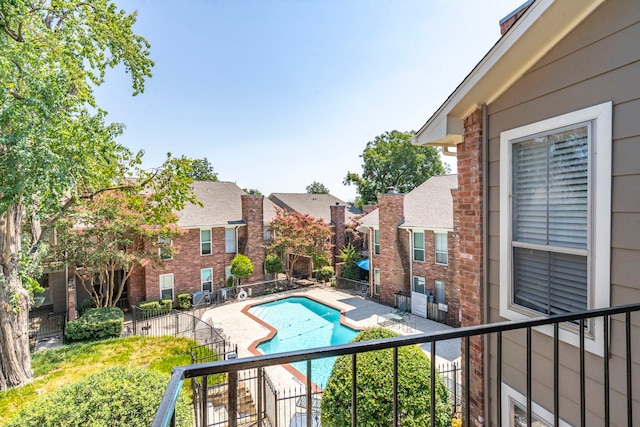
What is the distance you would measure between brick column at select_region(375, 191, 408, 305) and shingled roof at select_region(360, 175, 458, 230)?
60 cm

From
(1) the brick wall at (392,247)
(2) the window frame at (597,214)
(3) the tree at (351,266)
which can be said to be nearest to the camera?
(2) the window frame at (597,214)

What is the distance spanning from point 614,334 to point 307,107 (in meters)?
14.7

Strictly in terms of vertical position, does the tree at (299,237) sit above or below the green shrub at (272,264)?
above

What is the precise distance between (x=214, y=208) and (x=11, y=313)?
11.4 meters

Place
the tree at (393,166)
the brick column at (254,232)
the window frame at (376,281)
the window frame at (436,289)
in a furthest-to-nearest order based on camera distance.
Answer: the tree at (393,166), the brick column at (254,232), the window frame at (376,281), the window frame at (436,289)

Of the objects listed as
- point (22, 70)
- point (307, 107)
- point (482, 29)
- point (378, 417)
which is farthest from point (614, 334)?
point (307, 107)

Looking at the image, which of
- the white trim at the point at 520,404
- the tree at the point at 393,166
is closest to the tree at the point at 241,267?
the white trim at the point at 520,404

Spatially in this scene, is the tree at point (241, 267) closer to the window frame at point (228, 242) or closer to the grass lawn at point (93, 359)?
the window frame at point (228, 242)

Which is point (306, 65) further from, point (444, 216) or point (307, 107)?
point (444, 216)

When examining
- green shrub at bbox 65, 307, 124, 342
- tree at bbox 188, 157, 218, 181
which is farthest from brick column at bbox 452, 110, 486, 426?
tree at bbox 188, 157, 218, 181

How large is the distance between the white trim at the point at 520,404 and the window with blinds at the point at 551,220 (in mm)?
→ 955

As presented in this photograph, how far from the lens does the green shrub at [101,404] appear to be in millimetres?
3543

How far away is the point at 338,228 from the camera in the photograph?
23672 mm

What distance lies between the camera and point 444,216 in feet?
46.5
